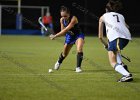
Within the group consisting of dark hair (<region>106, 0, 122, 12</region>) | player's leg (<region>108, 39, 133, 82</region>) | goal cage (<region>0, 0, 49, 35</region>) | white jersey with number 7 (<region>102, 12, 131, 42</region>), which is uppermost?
dark hair (<region>106, 0, 122, 12</region>)

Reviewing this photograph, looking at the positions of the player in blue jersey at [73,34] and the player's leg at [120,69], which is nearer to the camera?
the player's leg at [120,69]

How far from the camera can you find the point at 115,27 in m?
11.2

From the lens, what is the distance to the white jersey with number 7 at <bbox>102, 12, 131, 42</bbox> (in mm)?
11219

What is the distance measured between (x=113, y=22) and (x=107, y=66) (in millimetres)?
4361

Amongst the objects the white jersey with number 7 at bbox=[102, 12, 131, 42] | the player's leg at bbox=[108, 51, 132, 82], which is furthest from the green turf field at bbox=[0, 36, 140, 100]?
the white jersey with number 7 at bbox=[102, 12, 131, 42]

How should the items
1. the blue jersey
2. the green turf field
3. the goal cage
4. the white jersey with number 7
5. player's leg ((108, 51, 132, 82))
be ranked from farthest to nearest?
1. the goal cage
2. the blue jersey
3. the white jersey with number 7
4. player's leg ((108, 51, 132, 82))
5. the green turf field

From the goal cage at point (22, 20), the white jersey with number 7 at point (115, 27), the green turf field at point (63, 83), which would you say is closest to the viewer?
the green turf field at point (63, 83)

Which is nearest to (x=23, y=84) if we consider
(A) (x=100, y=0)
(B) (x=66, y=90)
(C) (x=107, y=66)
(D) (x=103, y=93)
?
(B) (x=66, y=90)

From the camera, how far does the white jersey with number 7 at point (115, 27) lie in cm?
1122

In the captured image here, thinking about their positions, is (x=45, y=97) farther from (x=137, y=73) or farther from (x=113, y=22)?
(x=137, y=73)

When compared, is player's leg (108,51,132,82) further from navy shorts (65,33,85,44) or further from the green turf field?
navy shorts (65,33,85,44)

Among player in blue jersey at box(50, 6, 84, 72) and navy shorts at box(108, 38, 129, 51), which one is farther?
player in blue jersey at box(50, 6, 84, 72)

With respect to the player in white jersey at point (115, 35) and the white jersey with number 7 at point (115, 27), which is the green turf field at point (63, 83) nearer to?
the player in white jersey at point (115, 35)

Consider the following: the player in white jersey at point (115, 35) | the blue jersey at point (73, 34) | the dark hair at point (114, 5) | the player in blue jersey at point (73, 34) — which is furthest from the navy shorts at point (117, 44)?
the blue jersey at point (73, 34)
